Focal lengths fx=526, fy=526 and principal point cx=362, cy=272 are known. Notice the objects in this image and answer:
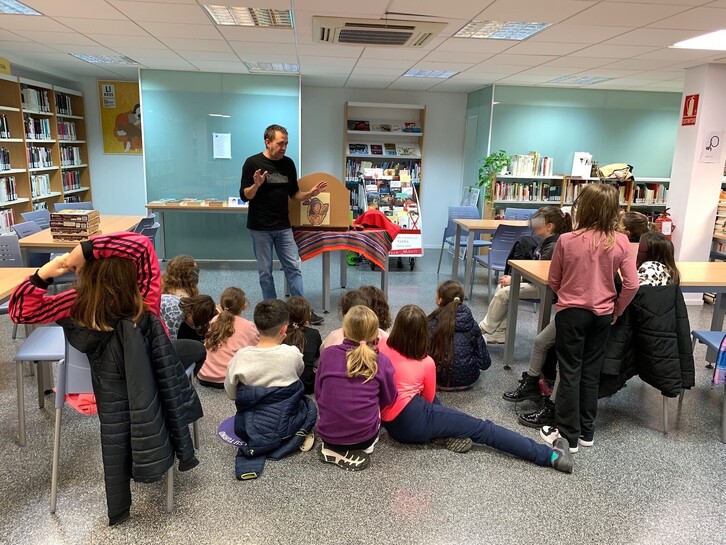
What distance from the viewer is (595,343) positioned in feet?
9.04

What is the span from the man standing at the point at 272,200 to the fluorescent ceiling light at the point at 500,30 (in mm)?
1750

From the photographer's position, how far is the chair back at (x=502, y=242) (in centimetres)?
541

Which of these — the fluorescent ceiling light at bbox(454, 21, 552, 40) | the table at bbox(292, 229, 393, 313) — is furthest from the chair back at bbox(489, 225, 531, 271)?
the fluorescent ceiling light at bbox(454, 21, 552, 40)

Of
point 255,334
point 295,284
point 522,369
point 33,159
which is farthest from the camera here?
point 33,159

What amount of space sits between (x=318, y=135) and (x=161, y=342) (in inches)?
274

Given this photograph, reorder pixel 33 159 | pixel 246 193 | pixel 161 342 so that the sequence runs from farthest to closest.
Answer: pixel 33 159 < pixel 246 193 < pixel 161 342

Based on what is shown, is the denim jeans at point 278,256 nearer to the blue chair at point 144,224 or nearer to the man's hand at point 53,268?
the blue chair at point 144,224

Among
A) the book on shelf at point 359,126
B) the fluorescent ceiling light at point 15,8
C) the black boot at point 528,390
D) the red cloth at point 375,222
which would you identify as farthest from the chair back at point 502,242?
the fluorescent ceiling light at point 15,8

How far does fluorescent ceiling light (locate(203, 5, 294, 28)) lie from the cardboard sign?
4.40 m

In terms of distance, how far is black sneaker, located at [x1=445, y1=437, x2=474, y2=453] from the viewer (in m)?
2.74

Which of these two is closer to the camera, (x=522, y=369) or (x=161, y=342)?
(x=161, y=342)

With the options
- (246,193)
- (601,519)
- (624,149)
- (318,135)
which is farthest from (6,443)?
(624,149)

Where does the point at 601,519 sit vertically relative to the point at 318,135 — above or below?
below

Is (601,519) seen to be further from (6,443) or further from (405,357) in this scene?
(6,443)
